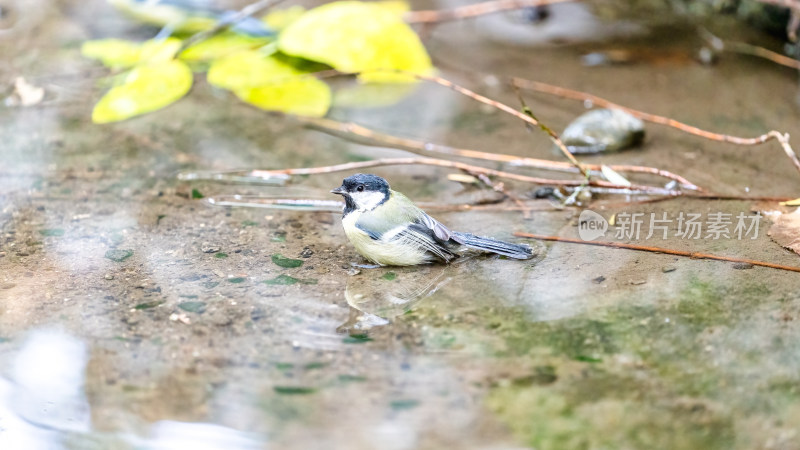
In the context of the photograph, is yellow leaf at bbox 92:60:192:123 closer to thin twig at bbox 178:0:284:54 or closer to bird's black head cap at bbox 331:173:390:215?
thin twig at bbox 178:0:284:54

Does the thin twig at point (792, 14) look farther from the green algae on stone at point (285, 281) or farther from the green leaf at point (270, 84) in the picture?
the green algae on stone at point (285, 281)

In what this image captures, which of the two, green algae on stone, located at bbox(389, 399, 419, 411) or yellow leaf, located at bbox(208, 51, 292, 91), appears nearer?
green algae on stone, located at bbox(389, 399, 419, 411)

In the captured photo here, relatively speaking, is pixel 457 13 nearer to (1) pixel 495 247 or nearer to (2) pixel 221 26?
(2) pixel 221 26

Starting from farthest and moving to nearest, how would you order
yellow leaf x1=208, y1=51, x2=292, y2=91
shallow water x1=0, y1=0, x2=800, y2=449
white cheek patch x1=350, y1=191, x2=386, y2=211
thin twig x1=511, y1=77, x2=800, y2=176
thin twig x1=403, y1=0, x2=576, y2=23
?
thin twig x1=403, y1=0, x2=576, y2=23, yellow leaf x1=208, y1=51, x2=292, y2=91, thin twig x1=511, y1=77, x2=800, y2=176, white cheek patch x1=350, y1=191, x2=386, y2=211, shallow water x1=0, y1=0, x2=800, y2=449

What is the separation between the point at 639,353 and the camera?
2.36 meters

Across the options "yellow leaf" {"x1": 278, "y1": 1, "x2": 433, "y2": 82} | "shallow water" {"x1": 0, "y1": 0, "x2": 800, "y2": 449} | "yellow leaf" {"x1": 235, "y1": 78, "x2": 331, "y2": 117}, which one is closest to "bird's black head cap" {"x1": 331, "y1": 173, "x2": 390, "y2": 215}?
"shallow water" {"x1": 0, "y1": 0, "x2": 800, "y2": 449}

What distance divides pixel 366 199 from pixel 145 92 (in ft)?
6.97

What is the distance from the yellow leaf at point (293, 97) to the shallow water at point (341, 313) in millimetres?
256

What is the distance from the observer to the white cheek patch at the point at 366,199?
3.20 metres

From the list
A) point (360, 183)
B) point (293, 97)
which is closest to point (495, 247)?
point (360, 183)

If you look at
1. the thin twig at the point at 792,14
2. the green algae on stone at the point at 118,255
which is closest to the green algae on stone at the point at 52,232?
the green algae on stone at the point at 118,255

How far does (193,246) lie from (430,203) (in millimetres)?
1187

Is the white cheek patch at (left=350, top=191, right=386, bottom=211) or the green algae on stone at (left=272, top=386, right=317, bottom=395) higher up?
the green algae on stone at (left=272, top=386, right=317, bottom=395)

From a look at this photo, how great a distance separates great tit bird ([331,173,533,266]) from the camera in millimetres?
3082
